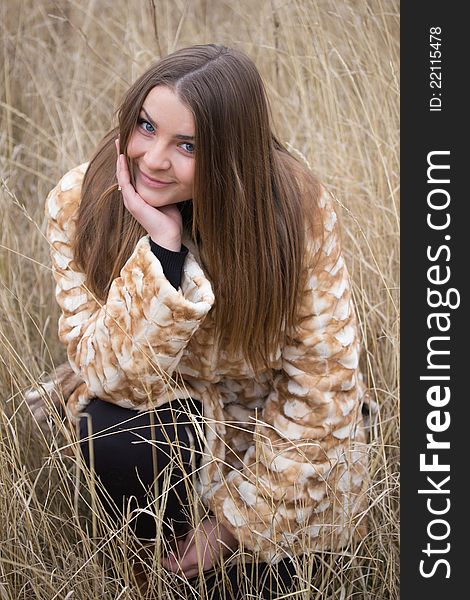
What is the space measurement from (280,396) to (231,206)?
422 millimetres

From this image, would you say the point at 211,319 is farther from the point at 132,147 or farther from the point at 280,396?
the point at 132,147

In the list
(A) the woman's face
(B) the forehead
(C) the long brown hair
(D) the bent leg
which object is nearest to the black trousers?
(D) the bent leg

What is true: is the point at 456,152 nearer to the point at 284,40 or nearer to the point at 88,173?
the point at 88,173

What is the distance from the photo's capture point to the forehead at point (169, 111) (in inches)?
57.0

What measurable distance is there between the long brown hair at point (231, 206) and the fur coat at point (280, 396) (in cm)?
4

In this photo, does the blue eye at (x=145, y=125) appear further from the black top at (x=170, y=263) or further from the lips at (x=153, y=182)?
the black top at (x=170, y=263)

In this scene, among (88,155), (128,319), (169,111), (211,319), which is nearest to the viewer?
(169,111)

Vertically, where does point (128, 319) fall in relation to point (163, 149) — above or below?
below

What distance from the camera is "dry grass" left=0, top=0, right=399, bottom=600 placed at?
1.67 metres

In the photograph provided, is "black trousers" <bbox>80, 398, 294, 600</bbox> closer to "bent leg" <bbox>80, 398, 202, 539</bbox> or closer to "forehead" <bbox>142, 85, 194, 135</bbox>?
"bent leg" <bbox>80, 398, 202, 539</bbox>

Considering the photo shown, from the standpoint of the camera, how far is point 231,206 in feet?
5.02

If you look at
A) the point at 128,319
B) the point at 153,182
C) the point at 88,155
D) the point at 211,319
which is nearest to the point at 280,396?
the point at 211,319

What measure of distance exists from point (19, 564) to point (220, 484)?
1.28ft

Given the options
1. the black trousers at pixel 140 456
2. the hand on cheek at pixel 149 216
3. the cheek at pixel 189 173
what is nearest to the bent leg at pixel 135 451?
the black trousers at pixel 140 456
